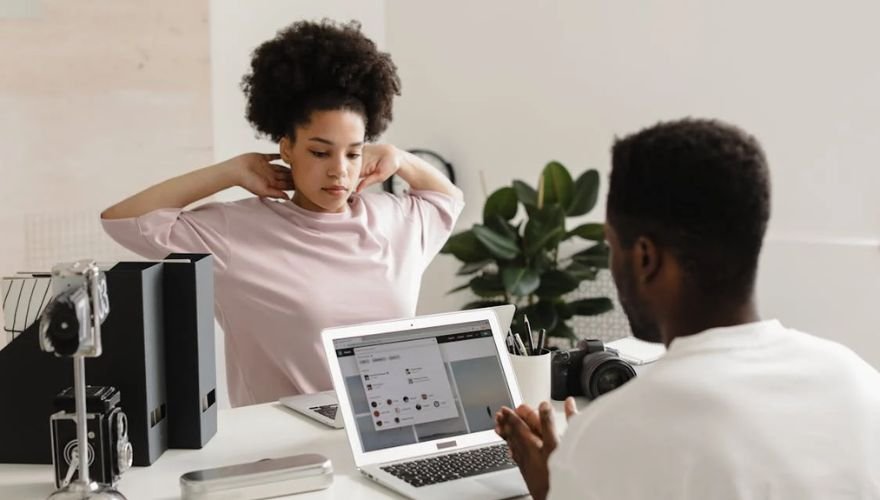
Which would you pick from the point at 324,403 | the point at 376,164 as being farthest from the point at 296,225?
the point at 324,403

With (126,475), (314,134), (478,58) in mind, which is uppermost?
(478,58)

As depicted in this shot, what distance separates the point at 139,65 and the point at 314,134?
4.01ft

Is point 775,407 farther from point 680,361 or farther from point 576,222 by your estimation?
point 576,222

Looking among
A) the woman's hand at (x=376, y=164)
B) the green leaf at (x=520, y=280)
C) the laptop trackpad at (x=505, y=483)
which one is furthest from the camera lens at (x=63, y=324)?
the green leaf at (x=520, y=280)

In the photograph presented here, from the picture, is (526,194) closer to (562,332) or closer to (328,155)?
(562,332)

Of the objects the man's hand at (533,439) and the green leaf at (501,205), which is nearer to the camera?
the man's hand at (533,439)

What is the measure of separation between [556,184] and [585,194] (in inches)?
3.8

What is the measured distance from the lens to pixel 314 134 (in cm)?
227

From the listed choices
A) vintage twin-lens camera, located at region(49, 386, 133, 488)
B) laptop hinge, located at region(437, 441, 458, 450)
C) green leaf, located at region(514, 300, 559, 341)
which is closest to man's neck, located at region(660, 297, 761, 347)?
laptop hinge, located at region(437, 441, 458, 450)

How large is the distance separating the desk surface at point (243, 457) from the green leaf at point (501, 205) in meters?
1.56

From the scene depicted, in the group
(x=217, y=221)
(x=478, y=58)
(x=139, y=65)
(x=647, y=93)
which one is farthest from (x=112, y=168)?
(x=647, y=93)

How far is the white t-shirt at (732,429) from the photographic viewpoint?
3.70ft

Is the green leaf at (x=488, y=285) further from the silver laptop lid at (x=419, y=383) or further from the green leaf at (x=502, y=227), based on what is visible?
the silver laptop lid at (x=419, y=383)

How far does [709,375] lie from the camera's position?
116 cm
